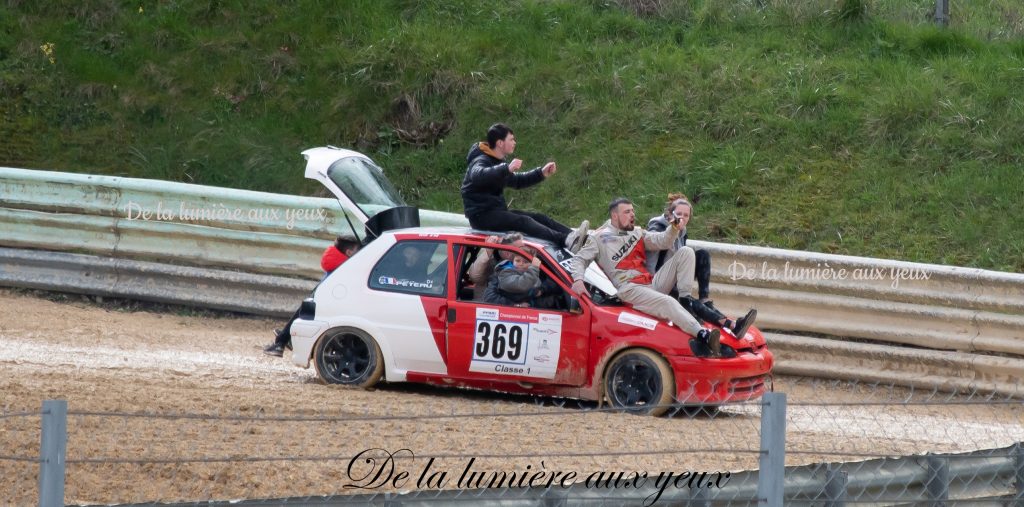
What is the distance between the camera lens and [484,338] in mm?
9922

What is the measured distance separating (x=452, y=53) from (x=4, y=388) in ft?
30.4

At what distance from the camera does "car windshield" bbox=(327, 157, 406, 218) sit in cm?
1105

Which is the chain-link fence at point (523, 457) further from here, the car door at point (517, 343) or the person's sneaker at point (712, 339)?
the person's sneaker at point (712, 339)

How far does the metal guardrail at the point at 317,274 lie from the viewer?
1132 cm

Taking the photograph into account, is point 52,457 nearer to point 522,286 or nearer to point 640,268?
point 522,286

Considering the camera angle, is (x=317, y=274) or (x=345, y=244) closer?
(x=345, y=244)

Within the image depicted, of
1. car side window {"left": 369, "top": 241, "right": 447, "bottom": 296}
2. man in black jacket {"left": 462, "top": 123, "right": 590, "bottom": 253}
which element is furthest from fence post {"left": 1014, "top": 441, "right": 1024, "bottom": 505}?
car side window {"left": 369, "top": 241, "right": 447, "bottom": 296}

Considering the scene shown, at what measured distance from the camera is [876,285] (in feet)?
38.3

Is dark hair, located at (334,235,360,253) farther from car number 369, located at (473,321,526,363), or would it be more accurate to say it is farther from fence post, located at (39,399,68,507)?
fence post, located at (39,399,68,507)

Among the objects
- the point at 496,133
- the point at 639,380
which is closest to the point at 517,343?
the point at 639,380

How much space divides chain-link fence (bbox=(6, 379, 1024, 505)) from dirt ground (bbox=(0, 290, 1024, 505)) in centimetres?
2

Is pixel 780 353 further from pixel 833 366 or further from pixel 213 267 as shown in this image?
pixel 213 267

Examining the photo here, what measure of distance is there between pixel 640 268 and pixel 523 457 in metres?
3.90

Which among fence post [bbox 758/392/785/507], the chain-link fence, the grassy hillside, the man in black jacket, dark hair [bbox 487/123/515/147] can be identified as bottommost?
the chain-link fence
